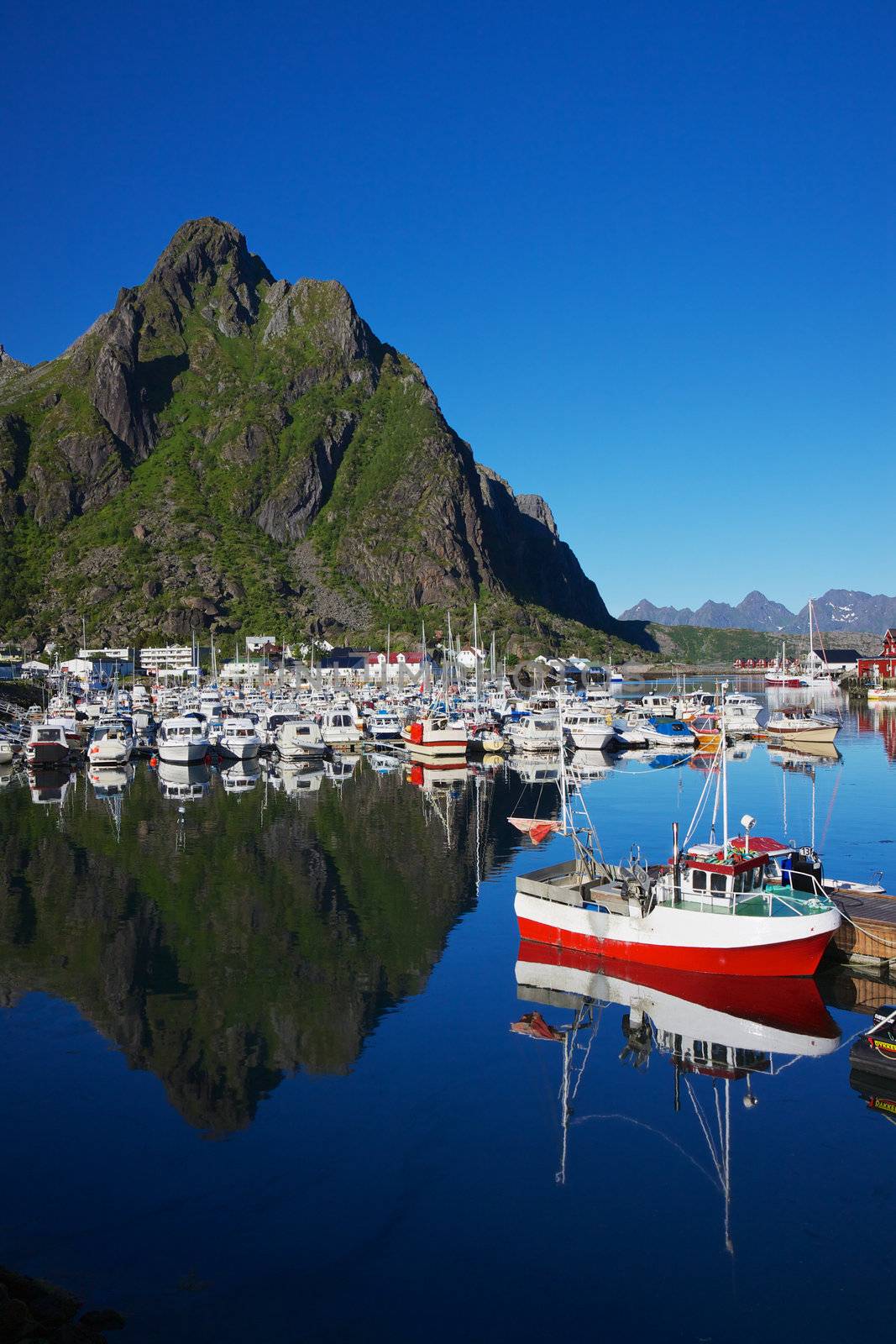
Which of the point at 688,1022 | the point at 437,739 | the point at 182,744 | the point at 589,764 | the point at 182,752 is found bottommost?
the point at 688,1022

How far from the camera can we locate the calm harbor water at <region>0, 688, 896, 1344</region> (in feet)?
55.4

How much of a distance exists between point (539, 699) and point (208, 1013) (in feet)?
363

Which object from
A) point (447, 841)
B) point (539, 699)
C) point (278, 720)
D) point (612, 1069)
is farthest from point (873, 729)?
point (612, 1069)

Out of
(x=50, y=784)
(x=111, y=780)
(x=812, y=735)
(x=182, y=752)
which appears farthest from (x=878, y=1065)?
(x=812, y=735)

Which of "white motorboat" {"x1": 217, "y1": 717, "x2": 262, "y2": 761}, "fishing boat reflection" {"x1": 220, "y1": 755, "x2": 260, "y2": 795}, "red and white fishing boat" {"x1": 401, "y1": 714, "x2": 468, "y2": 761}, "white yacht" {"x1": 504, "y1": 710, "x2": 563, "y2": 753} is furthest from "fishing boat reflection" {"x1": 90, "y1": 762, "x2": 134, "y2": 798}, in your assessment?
"white yacht" {"x1": 504, "y1": 710, "x2": 563, "y2": 753}

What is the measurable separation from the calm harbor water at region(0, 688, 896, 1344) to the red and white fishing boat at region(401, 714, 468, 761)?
47.8 metres

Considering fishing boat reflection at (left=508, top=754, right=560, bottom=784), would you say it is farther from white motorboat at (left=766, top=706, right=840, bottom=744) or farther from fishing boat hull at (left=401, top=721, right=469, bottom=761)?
white motorboat at (left=766, top=706, right=840, bottom=744)

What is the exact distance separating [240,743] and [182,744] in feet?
21.7

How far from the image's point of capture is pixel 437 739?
91.1 m

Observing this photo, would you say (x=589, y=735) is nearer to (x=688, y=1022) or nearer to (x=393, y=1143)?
(x=688, y=1022)

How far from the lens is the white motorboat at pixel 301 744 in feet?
319

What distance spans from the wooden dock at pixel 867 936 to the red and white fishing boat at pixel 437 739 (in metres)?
59.1

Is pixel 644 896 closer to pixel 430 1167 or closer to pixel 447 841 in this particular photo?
pixel 430 1167

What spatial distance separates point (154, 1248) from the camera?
1830cm
